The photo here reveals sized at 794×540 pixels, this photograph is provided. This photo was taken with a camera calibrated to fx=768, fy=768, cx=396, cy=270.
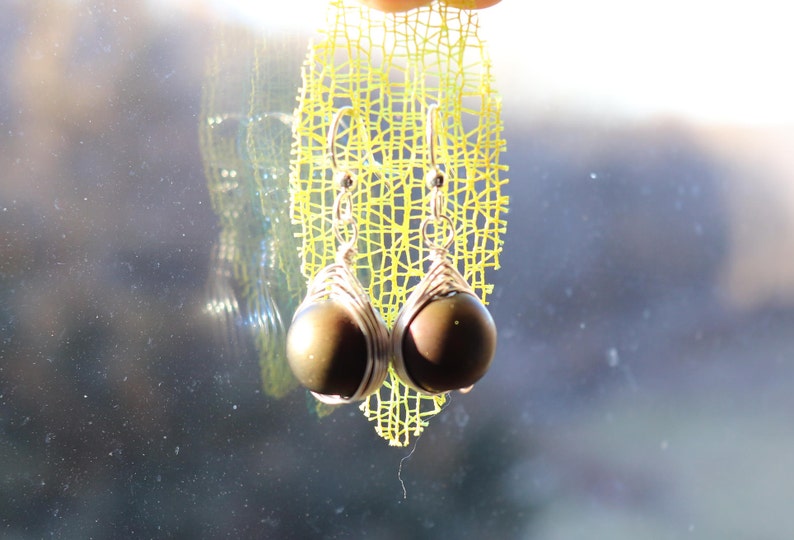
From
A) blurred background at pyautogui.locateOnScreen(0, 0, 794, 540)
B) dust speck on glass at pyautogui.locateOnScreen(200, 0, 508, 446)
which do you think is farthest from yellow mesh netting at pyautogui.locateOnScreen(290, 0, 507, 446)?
blurred background at pyautogui.locateOnScreen(0, 0, 794, 540)

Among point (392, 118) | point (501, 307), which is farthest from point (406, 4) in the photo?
point (501, 307)

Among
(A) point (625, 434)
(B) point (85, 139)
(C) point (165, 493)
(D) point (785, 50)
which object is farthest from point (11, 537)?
(D) point (785, 50)

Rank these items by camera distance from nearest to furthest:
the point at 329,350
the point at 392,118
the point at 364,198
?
the point at 329,350 → the point at 392,118 → the point at 364,198

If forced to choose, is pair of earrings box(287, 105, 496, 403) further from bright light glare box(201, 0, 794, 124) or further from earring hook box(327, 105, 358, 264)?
bright light glare box(201, 0, 794, 124)

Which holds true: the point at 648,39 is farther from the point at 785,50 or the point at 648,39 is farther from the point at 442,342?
the point at 442,342

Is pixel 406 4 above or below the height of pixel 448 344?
above

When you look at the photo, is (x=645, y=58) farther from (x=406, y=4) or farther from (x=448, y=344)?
(x=448, y=344)

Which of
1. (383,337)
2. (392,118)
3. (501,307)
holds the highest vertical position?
(392,118)
